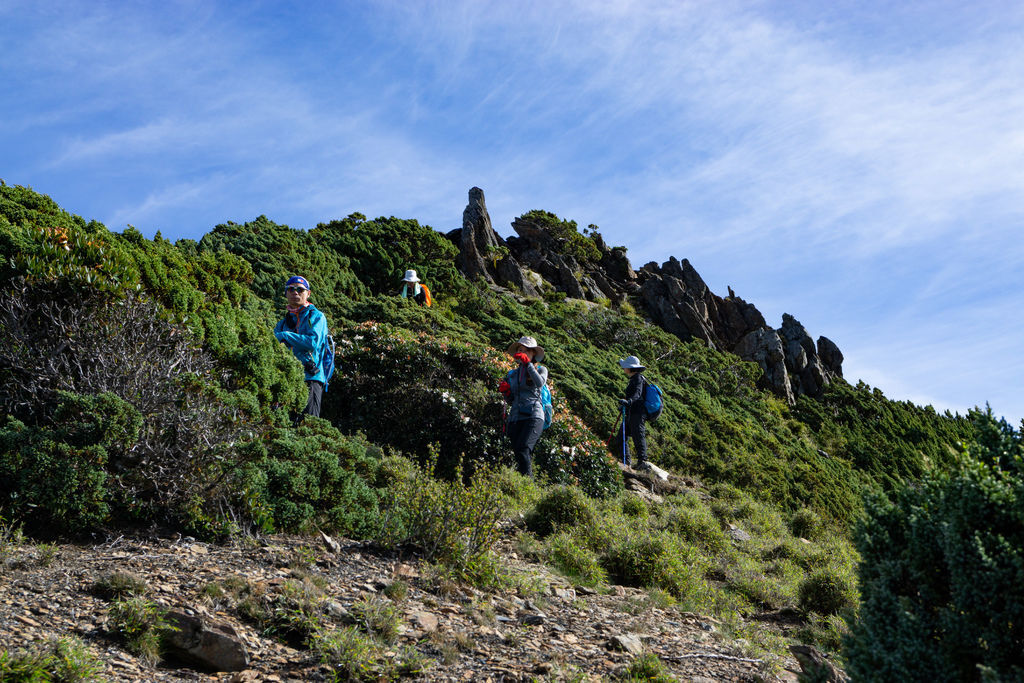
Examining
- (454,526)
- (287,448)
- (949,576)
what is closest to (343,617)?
(454,526)

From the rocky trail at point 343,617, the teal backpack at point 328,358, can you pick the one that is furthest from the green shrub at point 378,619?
the teal backpack at point 328,358

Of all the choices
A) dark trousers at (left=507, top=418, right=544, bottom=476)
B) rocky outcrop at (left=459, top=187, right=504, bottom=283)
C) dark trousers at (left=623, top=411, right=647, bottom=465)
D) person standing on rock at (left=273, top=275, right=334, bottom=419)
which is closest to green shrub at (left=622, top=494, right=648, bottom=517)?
dark trousers at (left=507, top=418, right=544, bottom=476)

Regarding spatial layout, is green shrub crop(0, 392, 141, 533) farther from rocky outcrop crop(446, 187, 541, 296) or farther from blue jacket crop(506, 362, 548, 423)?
rocky outcrop crop(446, 187, 541, 296)

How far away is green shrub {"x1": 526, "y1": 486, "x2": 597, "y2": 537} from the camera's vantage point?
7195mm

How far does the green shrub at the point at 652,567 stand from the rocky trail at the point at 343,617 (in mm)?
627

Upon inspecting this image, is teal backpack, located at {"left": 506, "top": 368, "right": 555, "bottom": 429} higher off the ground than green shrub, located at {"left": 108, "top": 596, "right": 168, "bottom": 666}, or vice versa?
teal backpack, located at {"left": 506, "top": 368, "right": 555, "bottom": 429}

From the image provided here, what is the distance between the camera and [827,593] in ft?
20.2

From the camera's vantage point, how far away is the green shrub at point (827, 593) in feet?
19.9

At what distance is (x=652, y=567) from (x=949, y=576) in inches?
145

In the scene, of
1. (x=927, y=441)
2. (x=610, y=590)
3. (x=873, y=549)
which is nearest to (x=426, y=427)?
(x=610, y=590)

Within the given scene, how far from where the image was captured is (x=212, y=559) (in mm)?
4477

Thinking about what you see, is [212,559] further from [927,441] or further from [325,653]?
[927,441]

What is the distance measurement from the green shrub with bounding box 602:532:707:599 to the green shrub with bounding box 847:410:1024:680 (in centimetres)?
316

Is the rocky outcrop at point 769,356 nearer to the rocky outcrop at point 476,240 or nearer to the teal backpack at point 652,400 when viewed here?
the rocky outcrop at point 476,240
